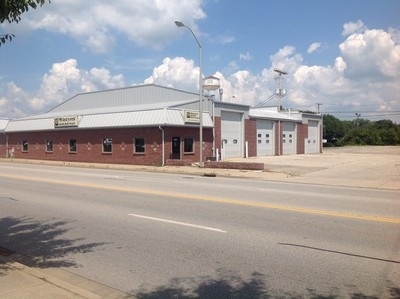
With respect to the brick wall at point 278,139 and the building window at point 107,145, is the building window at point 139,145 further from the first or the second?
the brick wall at point 278,139

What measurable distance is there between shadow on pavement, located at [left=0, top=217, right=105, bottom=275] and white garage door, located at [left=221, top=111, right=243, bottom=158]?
30.0m

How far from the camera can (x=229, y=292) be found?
5.38 metres

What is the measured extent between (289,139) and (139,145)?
23956 millimetres

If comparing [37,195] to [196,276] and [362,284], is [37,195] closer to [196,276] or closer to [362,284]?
[196,276]

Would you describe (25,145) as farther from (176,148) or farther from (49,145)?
(176,148)

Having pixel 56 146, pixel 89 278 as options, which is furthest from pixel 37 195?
pixel 56 146

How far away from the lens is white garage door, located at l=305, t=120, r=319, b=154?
190 feet

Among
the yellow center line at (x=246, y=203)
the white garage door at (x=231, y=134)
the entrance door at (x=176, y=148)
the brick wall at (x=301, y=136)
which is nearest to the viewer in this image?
the yellow center line at (x=246, y=203)

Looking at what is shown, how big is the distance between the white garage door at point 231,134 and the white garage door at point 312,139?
58.8 ft

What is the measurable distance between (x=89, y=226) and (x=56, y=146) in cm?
3552

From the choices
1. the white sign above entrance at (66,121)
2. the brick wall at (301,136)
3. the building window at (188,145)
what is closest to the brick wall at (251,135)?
the building window at (188,145)

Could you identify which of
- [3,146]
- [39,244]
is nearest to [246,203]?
[39,244]

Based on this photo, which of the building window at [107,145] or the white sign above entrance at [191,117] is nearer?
the white sign above entrance at [191,117]

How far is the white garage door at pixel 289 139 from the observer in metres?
51.5
